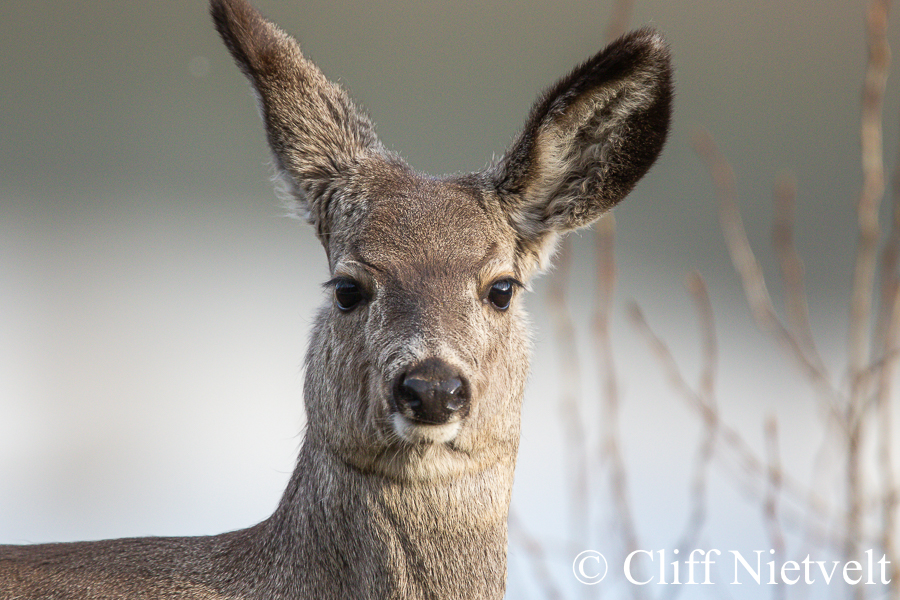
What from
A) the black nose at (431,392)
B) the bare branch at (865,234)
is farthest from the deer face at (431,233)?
the bare branch at (865,234)

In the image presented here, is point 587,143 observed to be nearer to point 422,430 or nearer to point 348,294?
point 348,294

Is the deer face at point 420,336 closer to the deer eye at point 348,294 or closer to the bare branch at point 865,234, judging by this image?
the deer eye at point 348,294

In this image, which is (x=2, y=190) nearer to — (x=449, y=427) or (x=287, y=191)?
(x=287, y=191)

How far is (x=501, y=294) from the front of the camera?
3.03 meters

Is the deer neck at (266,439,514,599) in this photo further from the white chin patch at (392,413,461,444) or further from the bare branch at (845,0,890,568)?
the bare branch at (845,0,890,568)

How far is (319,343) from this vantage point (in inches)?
121

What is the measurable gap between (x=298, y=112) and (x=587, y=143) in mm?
1079

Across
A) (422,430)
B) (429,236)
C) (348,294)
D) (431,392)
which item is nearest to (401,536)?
(422,430)

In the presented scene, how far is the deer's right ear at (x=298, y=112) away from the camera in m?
3.19

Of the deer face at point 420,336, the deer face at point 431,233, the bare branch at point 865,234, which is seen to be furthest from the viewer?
the bare branch at point 865,234

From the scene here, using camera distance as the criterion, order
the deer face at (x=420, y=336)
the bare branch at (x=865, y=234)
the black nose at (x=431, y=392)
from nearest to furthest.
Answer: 1. the black nose at (x=431, y=392)
2. the deer face at (x=420, y=336)
3. the bare branch at (x=865, y=234)

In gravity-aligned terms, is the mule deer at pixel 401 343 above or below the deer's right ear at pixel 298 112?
below

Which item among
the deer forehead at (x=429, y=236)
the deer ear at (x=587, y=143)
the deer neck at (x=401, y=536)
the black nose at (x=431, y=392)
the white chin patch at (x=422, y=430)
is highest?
the deer ear at (x=587, y=143)

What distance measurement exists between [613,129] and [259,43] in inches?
51.6
